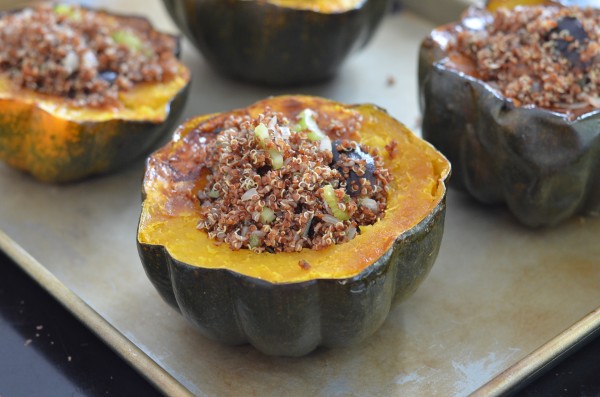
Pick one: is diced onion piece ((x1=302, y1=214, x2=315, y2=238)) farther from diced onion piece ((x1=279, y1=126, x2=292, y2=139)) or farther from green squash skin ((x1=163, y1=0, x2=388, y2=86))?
green squash skin ((x1=163, y1=0, x2=388, y2=86))

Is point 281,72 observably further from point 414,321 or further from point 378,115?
point 414,321

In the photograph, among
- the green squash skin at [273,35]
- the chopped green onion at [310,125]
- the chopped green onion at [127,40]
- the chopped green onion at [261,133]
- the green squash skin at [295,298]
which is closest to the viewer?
the green squash skin at [295,298]

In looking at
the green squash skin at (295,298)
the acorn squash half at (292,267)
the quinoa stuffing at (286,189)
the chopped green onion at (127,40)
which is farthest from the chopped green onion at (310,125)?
the chopped green onion at (127,40)

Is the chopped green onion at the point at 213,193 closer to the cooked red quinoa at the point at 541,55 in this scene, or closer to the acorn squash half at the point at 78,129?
the acorn squash half at the point at 78,129

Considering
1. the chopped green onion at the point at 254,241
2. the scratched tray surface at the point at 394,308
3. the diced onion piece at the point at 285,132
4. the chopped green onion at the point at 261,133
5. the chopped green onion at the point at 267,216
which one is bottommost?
the scratched tray surface at the point at 394,308

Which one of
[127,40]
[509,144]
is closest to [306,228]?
[509,144]

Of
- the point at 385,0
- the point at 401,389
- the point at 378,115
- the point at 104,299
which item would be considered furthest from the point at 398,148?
the point at 385,0
